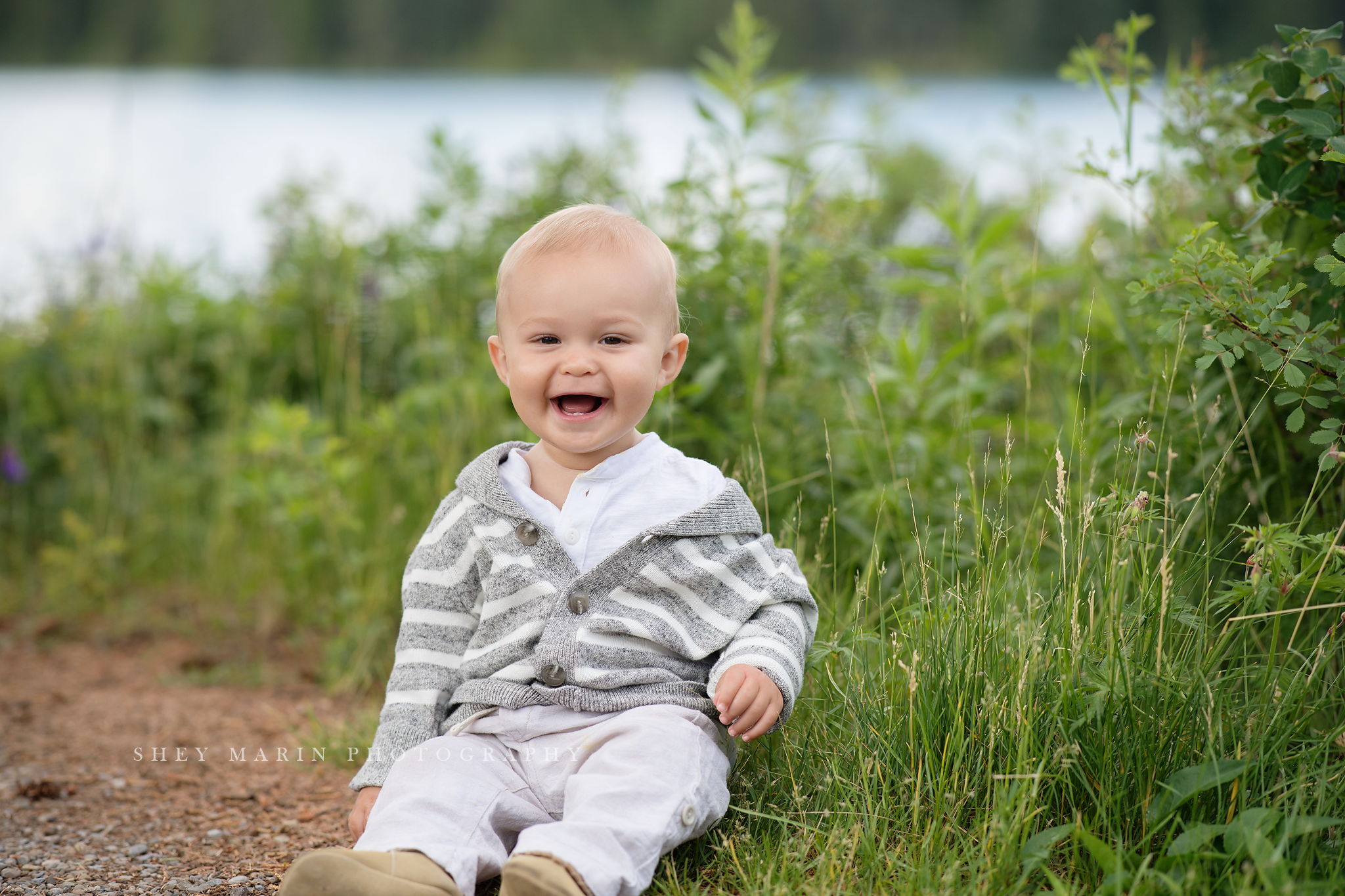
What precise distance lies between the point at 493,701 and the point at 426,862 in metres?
0.32

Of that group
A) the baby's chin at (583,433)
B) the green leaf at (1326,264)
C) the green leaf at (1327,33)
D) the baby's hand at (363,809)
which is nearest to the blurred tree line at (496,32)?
the green leaf at (1327,33)

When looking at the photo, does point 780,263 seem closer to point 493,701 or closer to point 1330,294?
point 1330,294

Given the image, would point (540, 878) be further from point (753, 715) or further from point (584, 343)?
point (584, 343)

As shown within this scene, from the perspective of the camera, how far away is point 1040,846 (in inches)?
62.3

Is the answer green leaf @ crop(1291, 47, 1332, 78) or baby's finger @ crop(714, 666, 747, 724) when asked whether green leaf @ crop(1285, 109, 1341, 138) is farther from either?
baby's finger @ crop(714, 666, 747, 724)

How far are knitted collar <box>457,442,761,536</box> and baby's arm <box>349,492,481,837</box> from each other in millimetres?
48

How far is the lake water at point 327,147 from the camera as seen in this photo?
4.45m

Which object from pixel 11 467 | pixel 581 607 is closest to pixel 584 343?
pixel 581 607

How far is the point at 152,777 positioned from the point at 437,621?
3.34ft

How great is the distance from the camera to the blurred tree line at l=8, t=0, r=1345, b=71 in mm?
13984

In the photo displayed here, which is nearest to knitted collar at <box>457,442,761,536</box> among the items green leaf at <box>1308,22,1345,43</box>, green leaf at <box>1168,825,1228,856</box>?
green leaf at <box>1168,825,1228,856</box>

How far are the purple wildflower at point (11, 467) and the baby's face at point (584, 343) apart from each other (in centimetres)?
280

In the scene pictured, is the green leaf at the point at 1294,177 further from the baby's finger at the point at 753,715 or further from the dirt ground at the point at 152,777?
the dirt ground at the point at 152,777

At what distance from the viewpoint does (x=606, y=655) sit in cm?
177
